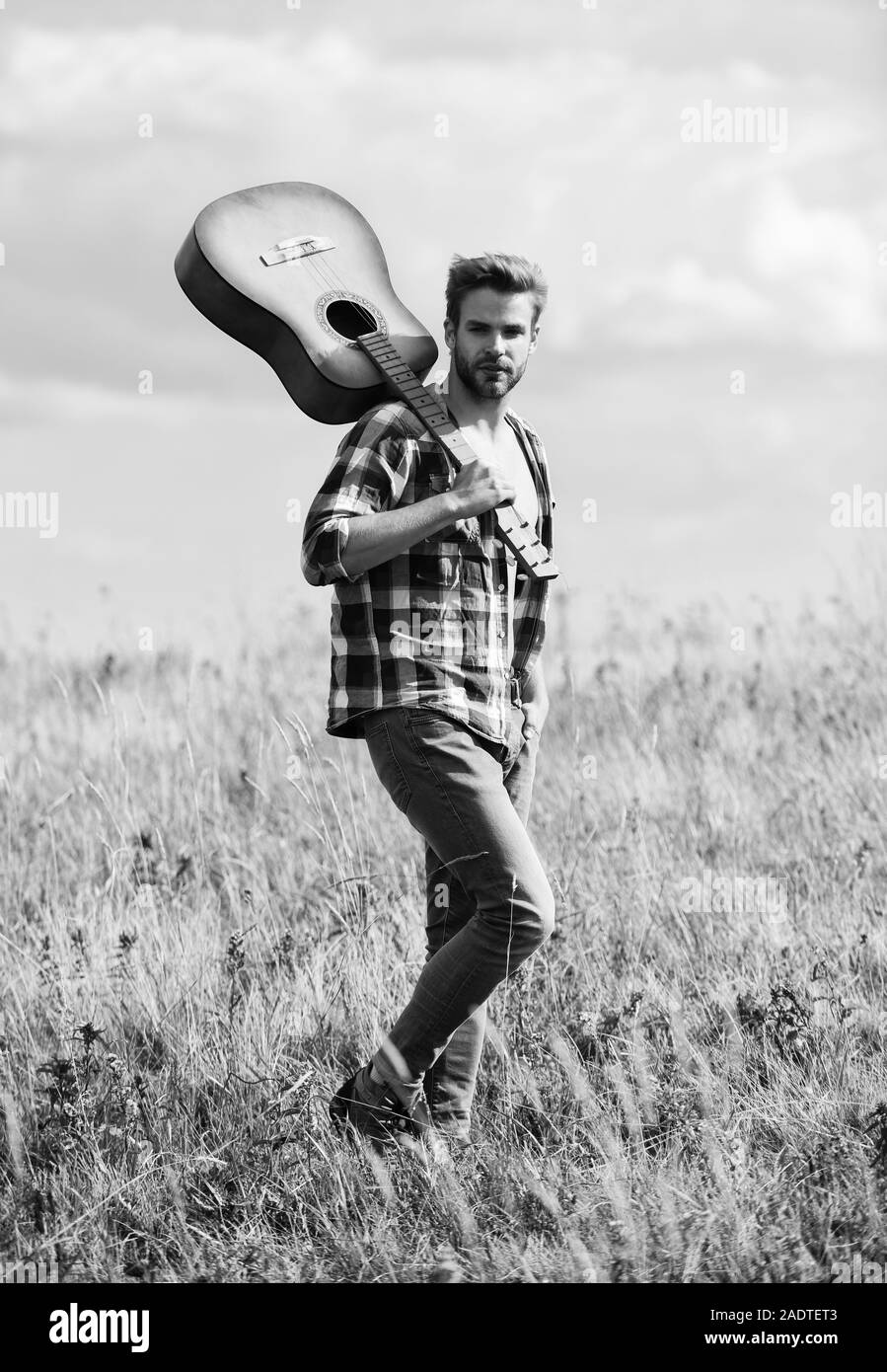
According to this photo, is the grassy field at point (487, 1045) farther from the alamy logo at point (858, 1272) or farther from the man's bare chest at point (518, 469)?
the man's bare chest at point (518, 469)

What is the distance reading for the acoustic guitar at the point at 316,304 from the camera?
349 cm

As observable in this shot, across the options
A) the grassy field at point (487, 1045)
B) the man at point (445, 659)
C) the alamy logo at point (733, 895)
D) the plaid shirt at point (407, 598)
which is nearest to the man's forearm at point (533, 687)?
the man at point (445, 659)

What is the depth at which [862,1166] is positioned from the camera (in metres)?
3.29

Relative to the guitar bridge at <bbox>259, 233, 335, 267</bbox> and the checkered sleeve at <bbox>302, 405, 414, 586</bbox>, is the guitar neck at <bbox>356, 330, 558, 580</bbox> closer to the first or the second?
the checkered sleeve at <bbox>302, 405, 414, 586</bbox>

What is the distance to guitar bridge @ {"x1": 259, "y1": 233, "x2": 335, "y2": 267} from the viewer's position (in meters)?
3.69

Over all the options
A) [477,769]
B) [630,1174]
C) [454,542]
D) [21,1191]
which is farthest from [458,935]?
[21,1191]

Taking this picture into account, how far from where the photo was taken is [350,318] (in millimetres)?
3717

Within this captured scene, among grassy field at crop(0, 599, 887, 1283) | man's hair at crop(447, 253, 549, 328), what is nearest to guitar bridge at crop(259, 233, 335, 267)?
man's hair at crop(447, 253, 549, 328)

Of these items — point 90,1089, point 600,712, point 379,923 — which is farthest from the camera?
point 600,712
